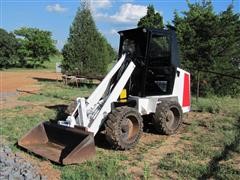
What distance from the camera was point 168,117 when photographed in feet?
26.8

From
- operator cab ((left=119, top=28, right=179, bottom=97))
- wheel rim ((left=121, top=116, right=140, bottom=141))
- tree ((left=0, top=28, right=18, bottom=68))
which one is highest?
tree ((left=0, top=28, right=18, bottom=68))

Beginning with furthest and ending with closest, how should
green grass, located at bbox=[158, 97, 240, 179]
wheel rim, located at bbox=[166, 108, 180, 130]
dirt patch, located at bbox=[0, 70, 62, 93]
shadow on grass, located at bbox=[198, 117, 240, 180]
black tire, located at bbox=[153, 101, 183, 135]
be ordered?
1. dirt patch, located at bbox=[0, 70, 62, 93]
2. wheel rim, located at bbox=[166, 108, 180, 130]
3. black tire, located at bbox=[153, 101, 183, 135]
4. green grass, located at bbox=[158, 97, 240, 179]
5. shadow on grass, located at bbox=[198, 117, 240, 180]

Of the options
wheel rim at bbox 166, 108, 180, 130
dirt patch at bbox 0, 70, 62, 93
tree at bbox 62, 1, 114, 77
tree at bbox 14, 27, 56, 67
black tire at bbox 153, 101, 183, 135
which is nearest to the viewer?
black tire at bbox 153, 101, 183, 135

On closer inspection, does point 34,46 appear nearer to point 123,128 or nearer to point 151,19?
point 151,19

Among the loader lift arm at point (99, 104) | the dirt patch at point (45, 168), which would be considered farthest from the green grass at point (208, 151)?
the dirt patch at point (45, 168)

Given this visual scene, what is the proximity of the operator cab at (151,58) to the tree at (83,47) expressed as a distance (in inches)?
456

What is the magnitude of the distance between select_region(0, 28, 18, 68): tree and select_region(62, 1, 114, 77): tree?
1654 centimetres

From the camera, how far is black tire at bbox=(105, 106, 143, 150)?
6.66 meters

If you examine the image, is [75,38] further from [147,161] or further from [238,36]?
[147,161]

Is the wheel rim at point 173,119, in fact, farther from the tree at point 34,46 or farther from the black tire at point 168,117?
the tree at point 34,46

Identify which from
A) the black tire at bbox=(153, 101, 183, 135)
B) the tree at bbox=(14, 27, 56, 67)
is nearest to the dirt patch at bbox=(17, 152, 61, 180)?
the black tire at bbox=(153, 101, 183, 135)

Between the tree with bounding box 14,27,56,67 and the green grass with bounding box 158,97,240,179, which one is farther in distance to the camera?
the tree with bounding box 14,27,56,67

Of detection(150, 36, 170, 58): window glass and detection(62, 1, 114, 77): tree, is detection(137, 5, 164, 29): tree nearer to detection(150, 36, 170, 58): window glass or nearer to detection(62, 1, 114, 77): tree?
detection(62, 1, 114, 77): tree

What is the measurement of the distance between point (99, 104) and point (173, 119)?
1.86 meters
